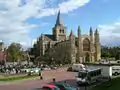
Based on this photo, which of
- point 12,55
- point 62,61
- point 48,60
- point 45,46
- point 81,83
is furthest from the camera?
point 45,46

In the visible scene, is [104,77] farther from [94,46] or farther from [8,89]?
[94,46]

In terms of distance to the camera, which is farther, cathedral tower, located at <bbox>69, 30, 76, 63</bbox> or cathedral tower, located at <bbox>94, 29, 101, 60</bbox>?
A: cathedral tower, located at <bbox>94, 29, 101, 60</bbox>

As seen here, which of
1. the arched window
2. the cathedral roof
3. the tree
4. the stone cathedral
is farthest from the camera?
the cathedral roof

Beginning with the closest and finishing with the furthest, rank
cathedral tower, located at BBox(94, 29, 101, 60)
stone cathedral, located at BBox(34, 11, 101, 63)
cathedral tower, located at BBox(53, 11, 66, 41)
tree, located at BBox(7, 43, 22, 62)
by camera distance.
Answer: tree, located at BBox(7, 43, 22, 62)
stone cathedral, located at BBox(34, 11, 101, 63)
cathedral tower, located at BBox(94, 29, 101, 60)
cathedral tower, located at BBox(53, 11, 66, 41)

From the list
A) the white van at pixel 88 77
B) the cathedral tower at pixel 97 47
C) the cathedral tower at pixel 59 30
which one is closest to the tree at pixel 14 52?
the cathedral tower at pixel 97 47

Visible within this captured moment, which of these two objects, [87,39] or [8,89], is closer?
[8,89]

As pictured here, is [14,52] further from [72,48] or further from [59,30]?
[59,30]

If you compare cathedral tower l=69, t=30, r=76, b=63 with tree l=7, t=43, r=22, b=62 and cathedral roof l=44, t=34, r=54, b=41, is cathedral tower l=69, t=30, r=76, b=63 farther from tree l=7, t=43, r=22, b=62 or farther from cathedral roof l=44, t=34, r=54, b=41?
tree l=7, t=43, r=22, b=62

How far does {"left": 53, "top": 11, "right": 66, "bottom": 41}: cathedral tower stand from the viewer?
177400 mm

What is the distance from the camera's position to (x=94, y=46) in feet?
523

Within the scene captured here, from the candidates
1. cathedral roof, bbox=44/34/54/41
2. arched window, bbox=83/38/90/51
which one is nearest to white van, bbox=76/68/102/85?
arched window, bbox=83/38/90/51

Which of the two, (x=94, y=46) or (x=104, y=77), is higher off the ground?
(x=94, y=46)

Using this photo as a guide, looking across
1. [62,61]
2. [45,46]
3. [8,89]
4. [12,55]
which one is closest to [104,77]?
[8,89]

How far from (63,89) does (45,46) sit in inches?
5739
